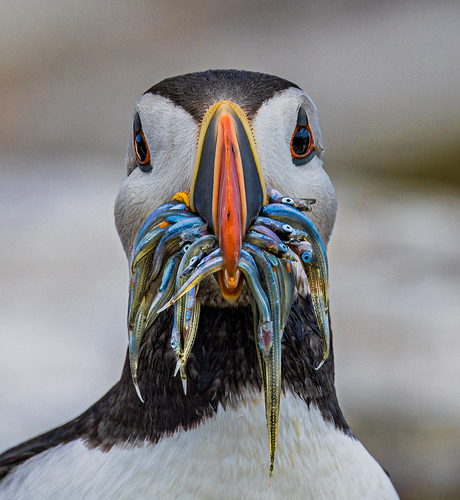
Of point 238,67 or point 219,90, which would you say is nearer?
point 219,90

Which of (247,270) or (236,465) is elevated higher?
(247,270)

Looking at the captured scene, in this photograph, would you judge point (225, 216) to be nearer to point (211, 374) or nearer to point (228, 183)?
point (228, 183)

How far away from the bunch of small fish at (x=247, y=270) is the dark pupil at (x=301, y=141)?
0.96ft

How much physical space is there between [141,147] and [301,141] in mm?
442

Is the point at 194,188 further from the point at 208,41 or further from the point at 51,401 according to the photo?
the point at 208,41

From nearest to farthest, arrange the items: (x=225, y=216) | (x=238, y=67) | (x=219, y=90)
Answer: (x=225, y=216)
(x=219, y=90)
(x=238, y=67)

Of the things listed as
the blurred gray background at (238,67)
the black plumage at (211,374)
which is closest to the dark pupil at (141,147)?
the black plumage at (211,374)

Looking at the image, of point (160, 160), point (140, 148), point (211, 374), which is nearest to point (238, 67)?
point (140, 148)

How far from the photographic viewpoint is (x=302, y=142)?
5.59 ft

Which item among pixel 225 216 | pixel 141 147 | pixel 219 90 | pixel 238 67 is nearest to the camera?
pixel 225 216

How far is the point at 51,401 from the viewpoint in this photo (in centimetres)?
467

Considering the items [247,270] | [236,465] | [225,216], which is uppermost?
[225,216]

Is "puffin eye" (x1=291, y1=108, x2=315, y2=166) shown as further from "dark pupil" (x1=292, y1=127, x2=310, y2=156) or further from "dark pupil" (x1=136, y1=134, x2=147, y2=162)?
"dark pupil" (x1=136, y1=134, x2=147, y2=162)

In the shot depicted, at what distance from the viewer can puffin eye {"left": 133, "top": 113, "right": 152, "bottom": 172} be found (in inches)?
67.3
